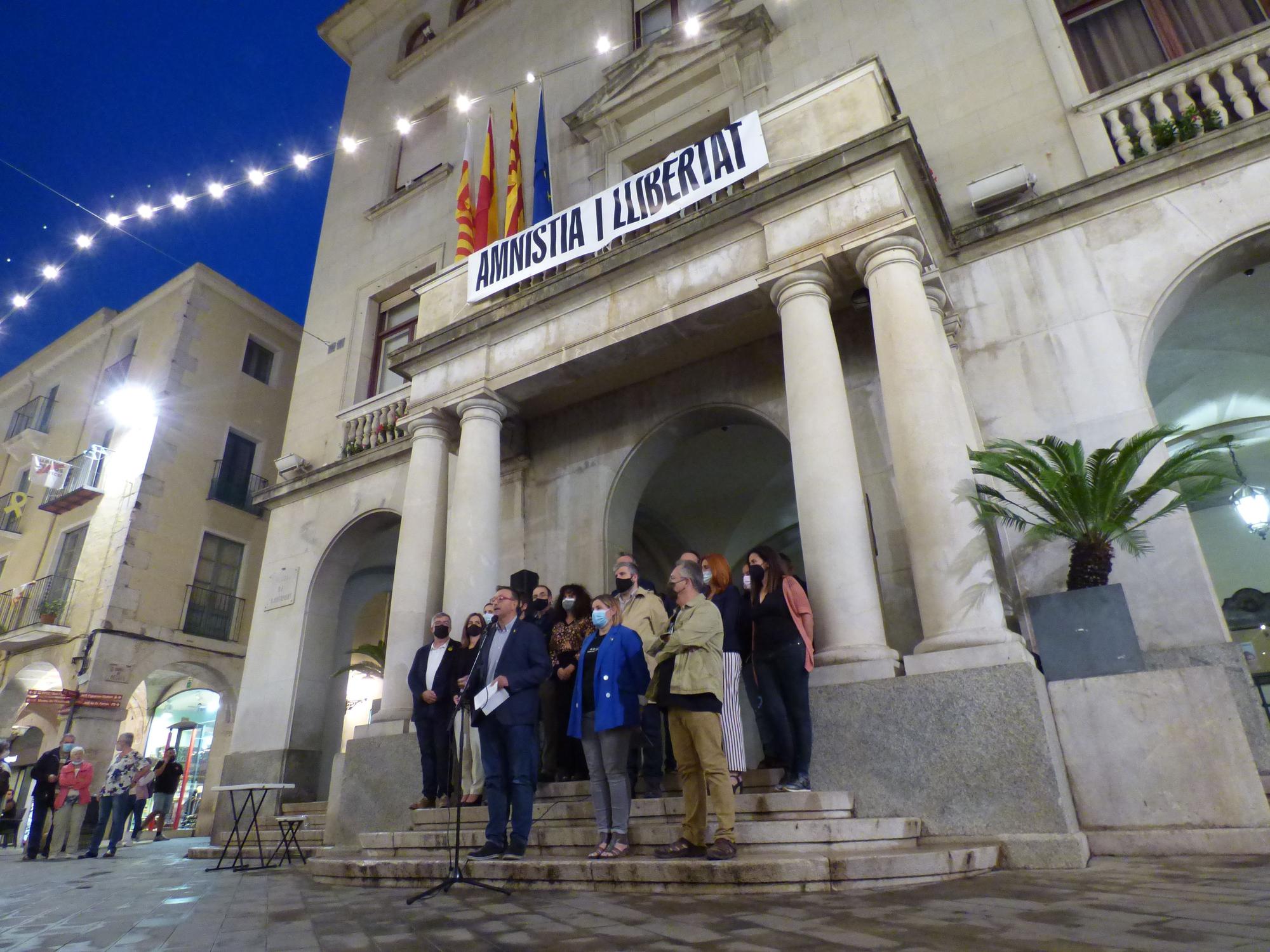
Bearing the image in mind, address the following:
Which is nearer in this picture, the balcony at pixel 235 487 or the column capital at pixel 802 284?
the column capital at pixel 802 284

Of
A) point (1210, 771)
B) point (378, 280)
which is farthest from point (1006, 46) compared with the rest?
point (378, 280)

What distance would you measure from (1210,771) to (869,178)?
5.34 m

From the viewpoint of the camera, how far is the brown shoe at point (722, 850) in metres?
4.30

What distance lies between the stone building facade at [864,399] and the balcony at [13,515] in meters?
14.2

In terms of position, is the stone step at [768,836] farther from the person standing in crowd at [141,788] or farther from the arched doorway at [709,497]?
the person standing in crowd at [141,788]

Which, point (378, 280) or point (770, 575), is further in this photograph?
point (378, 280)

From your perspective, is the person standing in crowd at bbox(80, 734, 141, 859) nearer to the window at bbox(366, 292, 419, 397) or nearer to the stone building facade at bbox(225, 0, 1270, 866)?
the stone building facade at bbox(225, 0, 1270, 866)

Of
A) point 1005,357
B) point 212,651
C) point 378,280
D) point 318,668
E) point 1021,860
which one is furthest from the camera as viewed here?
point 212,651

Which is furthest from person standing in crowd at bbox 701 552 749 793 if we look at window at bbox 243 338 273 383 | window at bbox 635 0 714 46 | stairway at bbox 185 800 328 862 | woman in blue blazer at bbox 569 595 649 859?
window at bbox 243 338 273 383

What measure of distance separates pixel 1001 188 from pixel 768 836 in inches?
289

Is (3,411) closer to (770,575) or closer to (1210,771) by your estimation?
(770,575)

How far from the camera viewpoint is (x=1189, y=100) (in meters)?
8.14

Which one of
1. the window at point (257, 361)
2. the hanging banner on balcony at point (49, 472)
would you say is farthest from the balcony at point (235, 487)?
the hanging banner on balcony at point (49, 472)

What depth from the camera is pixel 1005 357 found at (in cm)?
792
